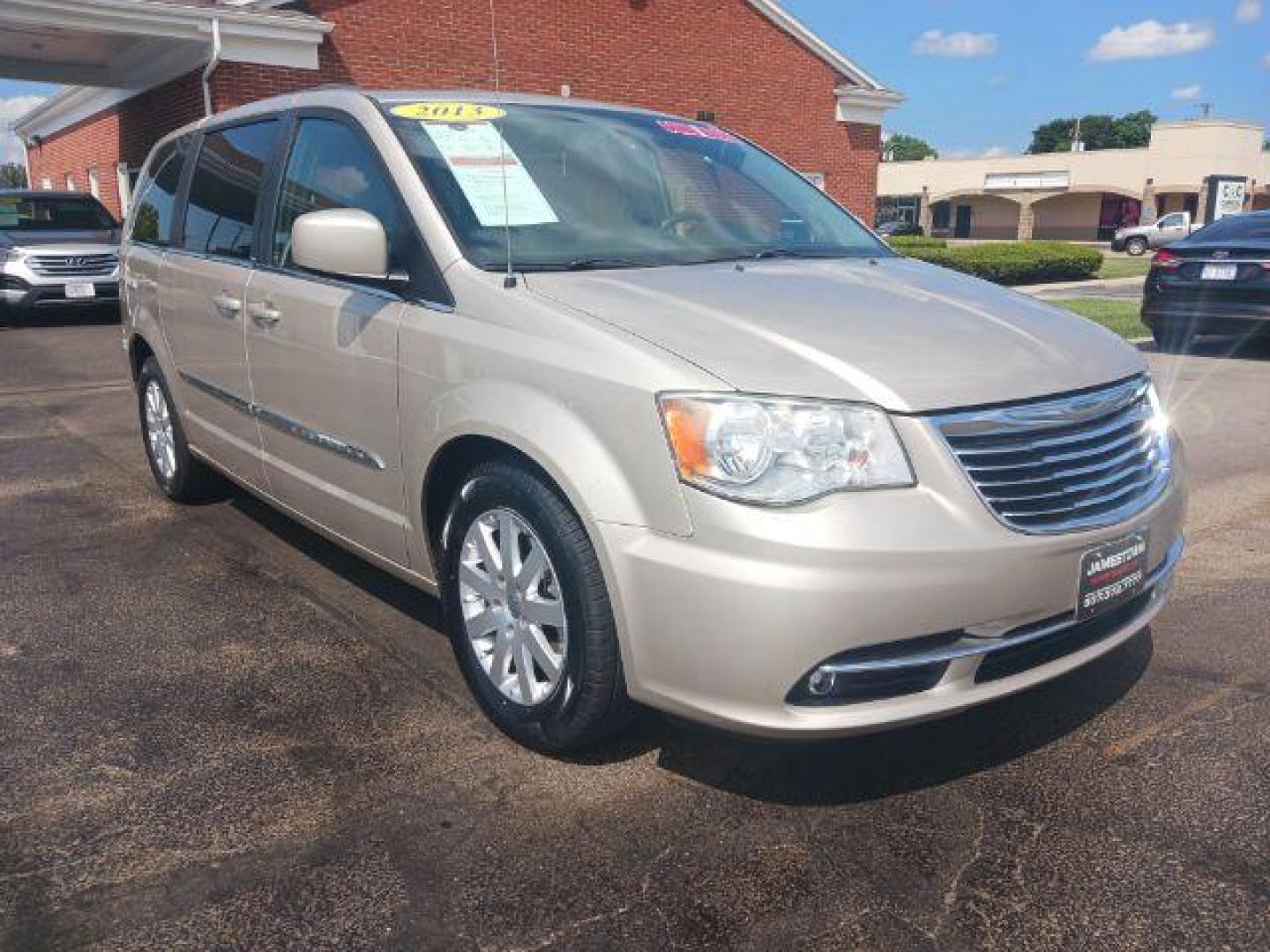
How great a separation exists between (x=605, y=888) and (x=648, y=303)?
1451 millimetres

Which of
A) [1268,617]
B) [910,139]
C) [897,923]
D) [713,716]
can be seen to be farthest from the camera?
[910,139]

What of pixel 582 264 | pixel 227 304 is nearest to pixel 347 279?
pixel 582 264

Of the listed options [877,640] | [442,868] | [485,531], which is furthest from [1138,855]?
[485,531]

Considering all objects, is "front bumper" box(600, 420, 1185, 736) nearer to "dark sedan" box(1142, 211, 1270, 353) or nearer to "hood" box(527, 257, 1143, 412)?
"hood" box(527, 257, 1143, 412)

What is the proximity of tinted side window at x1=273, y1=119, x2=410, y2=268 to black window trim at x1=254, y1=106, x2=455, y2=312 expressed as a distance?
0.7 inches

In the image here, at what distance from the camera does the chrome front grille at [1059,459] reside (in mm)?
2527

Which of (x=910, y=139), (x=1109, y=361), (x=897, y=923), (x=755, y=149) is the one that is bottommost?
(x=897, y=923)

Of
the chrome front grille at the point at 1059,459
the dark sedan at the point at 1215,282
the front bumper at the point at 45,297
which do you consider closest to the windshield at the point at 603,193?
the chrome front grille at the point at 1059,459

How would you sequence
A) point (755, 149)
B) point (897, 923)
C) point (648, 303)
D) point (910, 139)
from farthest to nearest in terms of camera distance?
1. point (910, 139)
2. point (755, 149)
3. point (648, 303)
4. point (897, 923)

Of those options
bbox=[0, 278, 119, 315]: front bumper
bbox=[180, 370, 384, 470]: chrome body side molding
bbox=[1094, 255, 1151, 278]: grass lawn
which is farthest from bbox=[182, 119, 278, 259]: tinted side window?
bbox=[1094, 255, 1151, 278]: grass lawn

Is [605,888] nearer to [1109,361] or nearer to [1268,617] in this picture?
[1109,361]

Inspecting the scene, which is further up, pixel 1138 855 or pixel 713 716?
pixel 713 716

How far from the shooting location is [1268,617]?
4031mm

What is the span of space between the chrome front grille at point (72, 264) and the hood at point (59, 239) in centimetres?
11
